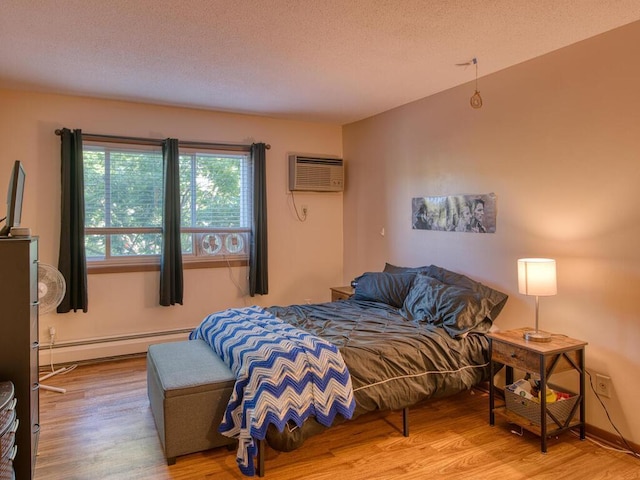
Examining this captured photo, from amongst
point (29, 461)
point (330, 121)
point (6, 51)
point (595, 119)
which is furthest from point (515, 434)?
point (6, 51)

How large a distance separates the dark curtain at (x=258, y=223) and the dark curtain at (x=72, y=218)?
1593mm

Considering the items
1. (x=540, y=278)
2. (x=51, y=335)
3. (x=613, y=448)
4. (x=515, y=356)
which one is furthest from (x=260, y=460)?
(x=51, y=335)

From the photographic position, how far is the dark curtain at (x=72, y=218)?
155 inches

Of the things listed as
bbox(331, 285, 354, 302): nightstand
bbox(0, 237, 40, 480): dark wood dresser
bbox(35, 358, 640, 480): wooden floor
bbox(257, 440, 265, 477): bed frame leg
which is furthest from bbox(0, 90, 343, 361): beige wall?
bbox(257, 440, 265, 477): bed frame leg

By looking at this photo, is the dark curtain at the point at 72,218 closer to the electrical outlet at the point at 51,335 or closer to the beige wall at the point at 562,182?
the electrical outlet at the point at 51,335

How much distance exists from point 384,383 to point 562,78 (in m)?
2.25

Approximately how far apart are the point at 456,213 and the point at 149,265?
9.55 feet

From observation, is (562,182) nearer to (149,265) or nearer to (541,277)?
(541,277)

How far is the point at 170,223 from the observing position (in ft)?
14.1

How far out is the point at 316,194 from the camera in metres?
5.19

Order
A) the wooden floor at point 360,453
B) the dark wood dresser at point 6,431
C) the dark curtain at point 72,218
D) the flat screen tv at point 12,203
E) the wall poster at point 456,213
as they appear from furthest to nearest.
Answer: the dark curtain at point 72,218, the wall poster at point 456,213, the wooden floor at point 360,453, the flat screen tv at point 12,203, the dark wood dresser at point 6,431

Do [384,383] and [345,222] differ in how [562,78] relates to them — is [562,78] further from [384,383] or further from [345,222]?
[345,222]

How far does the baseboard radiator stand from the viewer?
402 cm

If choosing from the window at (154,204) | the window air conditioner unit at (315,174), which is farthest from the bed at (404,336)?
the window air conditioner unit at (315,174)
